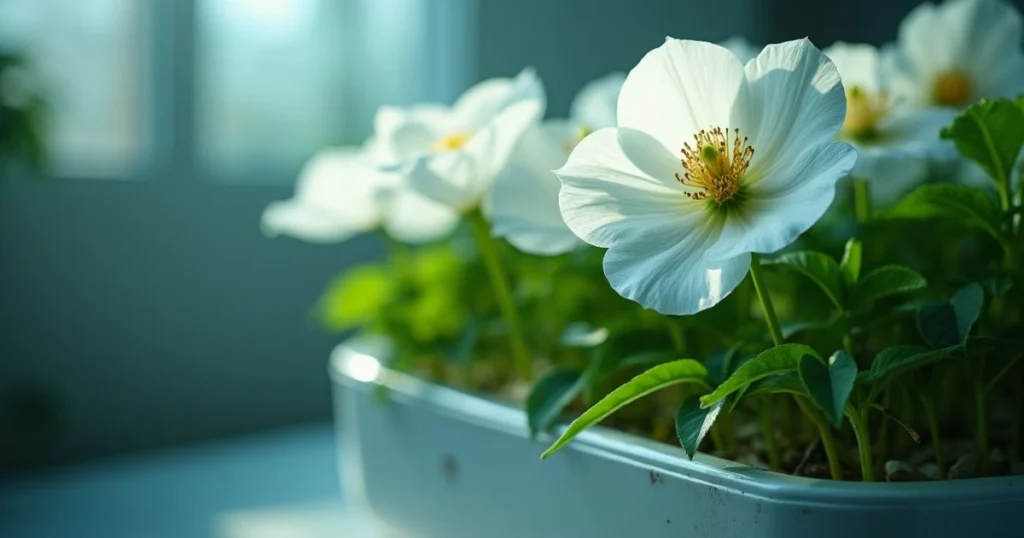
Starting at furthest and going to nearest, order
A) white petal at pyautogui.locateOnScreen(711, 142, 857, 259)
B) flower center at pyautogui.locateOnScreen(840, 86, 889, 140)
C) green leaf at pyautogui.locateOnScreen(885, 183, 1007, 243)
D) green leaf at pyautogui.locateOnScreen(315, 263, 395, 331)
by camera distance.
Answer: green leaf at pyautogui.locateOnScreen(315, 263, 395, 331)
flower center at pyautogui.locateOnScreen(840, 86, 889, 140)
green leaf at pyautogui.locateOnScreen(885, 183, 1007, 243)
white petal at pyautogui.locateOnScreen(711, 142, 857, 259)

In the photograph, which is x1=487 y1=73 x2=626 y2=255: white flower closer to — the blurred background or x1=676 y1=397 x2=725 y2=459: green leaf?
x1=676 y1=397 x2=725 y2=459: green leaf

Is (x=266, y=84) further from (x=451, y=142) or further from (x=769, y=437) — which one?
(x=769, y=437)

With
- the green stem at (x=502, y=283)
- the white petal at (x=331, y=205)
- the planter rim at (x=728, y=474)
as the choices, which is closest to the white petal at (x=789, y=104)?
the planter rim at (x=728, y=474)

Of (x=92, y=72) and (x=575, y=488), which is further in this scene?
(x=92, y=72)

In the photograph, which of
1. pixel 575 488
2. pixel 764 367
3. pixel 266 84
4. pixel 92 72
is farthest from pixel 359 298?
pixel 266 84

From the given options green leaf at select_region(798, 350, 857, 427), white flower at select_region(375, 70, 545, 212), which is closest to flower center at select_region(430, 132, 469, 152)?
white flower at select_region(375, 70, 545, 212)

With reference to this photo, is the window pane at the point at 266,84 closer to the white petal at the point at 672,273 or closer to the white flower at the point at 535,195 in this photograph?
the white flower at the point at 535,195
